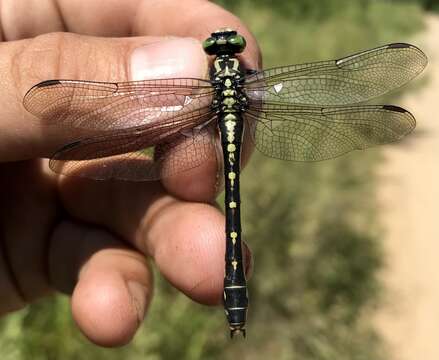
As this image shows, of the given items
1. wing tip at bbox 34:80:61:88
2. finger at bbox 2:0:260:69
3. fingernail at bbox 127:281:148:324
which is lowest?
fingernail at bbox 127:281:148:324

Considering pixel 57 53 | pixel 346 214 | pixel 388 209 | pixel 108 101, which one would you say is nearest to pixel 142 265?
pixel 108 101

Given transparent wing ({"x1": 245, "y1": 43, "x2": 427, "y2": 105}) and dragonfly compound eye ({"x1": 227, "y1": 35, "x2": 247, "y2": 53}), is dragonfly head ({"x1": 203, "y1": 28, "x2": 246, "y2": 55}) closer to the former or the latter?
dragonfly compound eye ({"x1": 227, "y1": 35, "x2": 247, "y2": 53})

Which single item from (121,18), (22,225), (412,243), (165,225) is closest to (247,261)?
(165,225)

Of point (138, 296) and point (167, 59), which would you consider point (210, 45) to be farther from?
point (138, 296)

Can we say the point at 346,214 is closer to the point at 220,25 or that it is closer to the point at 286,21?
the point at 220,25

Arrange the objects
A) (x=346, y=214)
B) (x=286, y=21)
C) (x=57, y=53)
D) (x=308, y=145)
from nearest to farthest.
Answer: (x=57, y=53) → (x=308, y=145) → (x=346, y=214) → (x=286, y=21)

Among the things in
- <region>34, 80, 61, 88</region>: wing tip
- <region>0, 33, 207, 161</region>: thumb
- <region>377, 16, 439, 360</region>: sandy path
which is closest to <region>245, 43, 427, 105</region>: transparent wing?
<region>0, 33, 207, 161</region>: thumb

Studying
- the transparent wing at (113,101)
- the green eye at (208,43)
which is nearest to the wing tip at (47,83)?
the transparent wing at (113,101)

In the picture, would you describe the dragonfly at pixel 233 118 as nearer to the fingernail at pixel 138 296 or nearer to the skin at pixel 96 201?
the skin at pixel 96 201
